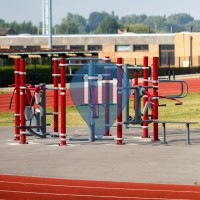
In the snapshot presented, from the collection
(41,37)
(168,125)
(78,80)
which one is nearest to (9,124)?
(168,125)

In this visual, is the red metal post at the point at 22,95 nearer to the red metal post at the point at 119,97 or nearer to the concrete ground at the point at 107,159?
the concrete ground at the point at 107,159

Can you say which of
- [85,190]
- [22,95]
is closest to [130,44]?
[22,95]

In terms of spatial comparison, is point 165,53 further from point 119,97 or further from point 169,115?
point 119,97

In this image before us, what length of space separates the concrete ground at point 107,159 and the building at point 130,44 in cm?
9314

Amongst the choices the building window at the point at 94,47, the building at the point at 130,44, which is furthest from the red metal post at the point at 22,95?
the building window at the point at 94,47

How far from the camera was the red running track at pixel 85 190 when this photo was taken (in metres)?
14.0

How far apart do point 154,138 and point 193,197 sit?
9.55m

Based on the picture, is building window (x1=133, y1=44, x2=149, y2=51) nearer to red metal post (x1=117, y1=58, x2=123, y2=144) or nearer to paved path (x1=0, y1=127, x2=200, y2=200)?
paved path (x1=0, y1=127, x2=200, y2=200)

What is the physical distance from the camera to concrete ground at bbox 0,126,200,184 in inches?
667

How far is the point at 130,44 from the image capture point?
404ft

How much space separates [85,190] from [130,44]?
108604 mm

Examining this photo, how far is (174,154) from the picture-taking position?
67.1 feet

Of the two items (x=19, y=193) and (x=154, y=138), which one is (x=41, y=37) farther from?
(x=19, y=193)

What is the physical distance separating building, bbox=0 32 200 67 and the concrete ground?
3667 inches
